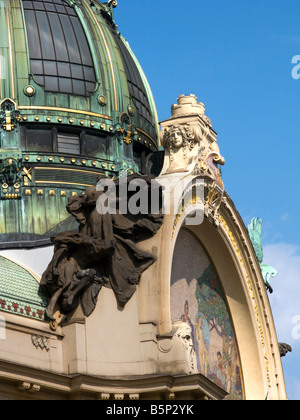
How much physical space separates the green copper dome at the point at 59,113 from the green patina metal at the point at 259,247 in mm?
2564

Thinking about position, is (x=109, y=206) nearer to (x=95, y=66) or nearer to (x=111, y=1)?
(x=95, y=66)

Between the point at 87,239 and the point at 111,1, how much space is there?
1070 centimetres

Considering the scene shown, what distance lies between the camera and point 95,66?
29.3m

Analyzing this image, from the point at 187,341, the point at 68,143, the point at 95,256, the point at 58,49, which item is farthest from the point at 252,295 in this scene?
the point at 58,49

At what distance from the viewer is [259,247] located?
2938cm

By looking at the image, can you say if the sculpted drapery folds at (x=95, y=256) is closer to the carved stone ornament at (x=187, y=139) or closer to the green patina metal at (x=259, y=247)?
the carved stone ornament at (x=187, y=139)

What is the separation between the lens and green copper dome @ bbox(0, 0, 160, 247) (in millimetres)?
27234

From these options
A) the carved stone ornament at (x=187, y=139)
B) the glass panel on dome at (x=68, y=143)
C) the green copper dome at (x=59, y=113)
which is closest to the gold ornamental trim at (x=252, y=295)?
the carved stone ornament at (x=187, y=139)

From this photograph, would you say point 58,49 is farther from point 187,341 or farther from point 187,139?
point 187,341

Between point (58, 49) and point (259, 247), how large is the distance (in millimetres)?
5874

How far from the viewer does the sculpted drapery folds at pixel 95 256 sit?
2245 cm

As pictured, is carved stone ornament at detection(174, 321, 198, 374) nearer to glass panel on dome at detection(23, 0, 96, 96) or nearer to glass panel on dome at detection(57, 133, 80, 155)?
glass panel on dome at detection(57, 133, 80, 155)

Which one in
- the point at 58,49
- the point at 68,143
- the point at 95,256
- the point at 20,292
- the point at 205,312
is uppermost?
the point at 58,49
